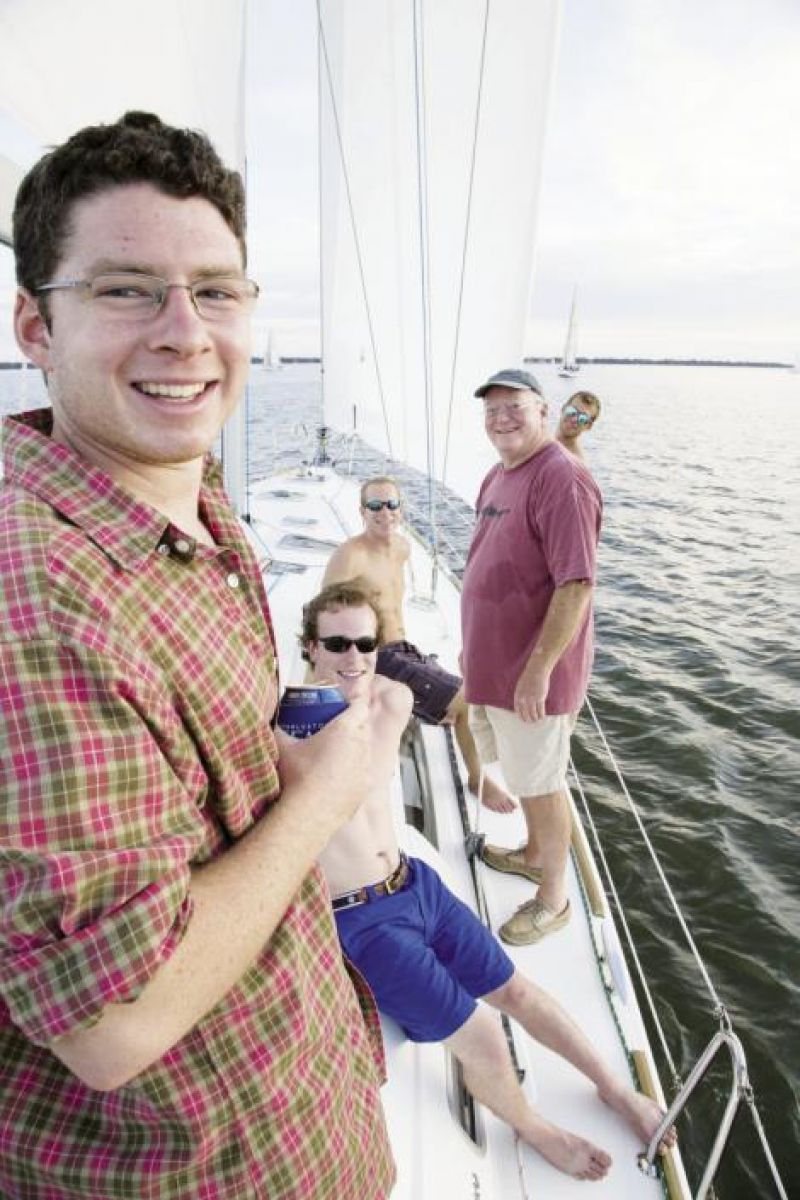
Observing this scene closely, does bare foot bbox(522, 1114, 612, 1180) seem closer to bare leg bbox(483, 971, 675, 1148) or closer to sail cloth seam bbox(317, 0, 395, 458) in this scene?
bare leg bbox(483, 971, 675, 1148)

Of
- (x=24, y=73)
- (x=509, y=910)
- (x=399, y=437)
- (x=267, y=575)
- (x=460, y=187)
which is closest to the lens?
(x=24, y=73)

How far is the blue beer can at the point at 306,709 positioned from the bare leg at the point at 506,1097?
3.90 ft

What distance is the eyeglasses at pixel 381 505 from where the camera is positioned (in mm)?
4121

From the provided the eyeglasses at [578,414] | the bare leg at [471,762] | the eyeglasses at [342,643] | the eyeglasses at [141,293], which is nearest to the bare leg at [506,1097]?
the eyeglasses at [342,643]

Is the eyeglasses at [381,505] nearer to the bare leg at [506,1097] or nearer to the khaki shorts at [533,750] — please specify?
the khaki shorts at [533,750]

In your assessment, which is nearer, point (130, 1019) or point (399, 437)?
point (130, 1019)

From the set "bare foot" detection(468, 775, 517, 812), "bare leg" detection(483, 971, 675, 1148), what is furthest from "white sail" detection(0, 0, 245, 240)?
"bare foot" detection(468, 775, 517, 812)

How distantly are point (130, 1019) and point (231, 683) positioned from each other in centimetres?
33

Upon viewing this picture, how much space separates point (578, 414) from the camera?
200 inches

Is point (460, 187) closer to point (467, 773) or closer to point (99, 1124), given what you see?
point (467, 773)

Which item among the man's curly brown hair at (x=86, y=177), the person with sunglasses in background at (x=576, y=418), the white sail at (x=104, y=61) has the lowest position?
the person with sunglasses in background at (x=576, y=418)

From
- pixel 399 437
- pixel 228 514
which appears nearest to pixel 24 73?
pixel 228 514

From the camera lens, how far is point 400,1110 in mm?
1702

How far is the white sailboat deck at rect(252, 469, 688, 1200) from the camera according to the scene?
65.8 inches
